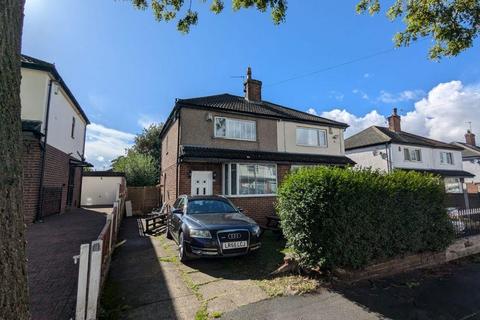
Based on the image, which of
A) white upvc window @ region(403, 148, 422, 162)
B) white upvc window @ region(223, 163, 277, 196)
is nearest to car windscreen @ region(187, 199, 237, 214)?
white upvc window @ region(223, 163, 277, 196)

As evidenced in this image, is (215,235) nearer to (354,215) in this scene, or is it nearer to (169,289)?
(169,289)

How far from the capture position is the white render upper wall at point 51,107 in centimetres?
995

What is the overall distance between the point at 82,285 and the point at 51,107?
10.1m

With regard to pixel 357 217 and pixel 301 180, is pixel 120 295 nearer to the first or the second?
pixel 301 180

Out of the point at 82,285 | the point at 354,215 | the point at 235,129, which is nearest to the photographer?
the point at 82,285

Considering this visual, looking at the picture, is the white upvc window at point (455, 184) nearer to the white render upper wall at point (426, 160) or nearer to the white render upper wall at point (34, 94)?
the white render upper wall at point (426, 160)

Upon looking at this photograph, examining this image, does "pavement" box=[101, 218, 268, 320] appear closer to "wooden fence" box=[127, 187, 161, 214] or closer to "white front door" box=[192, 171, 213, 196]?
"white front door" box=[192, 171, 213, 196]

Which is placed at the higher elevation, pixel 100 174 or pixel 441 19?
pixel 441 19

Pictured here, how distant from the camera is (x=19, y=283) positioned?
1814 millimetres

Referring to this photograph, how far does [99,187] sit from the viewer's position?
21.9m

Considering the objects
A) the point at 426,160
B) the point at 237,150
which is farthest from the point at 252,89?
the point at 426,160

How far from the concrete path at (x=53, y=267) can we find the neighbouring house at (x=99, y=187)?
13.2m

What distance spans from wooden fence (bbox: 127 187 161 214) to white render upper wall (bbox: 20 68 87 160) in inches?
184

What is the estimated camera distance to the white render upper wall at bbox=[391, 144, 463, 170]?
22.3 meters
